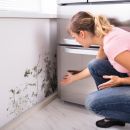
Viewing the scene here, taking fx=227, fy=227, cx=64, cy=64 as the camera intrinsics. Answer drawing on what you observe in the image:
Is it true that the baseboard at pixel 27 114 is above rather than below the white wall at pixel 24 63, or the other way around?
below

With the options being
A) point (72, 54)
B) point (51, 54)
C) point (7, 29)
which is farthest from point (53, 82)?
point (7, 29)

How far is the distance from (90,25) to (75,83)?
23.4 inches

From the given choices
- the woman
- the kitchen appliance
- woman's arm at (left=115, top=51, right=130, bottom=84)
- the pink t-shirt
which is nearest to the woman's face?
the woman

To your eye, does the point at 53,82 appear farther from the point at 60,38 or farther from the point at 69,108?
the point at 60,38

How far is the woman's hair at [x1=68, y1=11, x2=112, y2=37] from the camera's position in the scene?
1.04 meters

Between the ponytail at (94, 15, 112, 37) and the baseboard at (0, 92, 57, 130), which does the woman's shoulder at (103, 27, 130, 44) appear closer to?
the ponytail at (94, 15, 112, 37)

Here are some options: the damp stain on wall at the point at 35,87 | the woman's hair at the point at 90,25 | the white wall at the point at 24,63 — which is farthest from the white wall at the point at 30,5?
the woman's hair at the point at 90,25

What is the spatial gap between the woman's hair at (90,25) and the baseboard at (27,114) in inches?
25.5

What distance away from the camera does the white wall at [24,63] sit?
4.07 ft

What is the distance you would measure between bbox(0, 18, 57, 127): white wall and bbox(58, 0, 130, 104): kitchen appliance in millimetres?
111

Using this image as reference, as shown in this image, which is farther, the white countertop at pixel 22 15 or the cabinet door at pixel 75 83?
the cabinet door at pixel 75 83

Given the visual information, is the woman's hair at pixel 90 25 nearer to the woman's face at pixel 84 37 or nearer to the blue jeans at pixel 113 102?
the woman's face at pixel 84 37

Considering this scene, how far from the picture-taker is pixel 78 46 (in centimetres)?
148

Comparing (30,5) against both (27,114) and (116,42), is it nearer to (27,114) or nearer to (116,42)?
(27,114)
